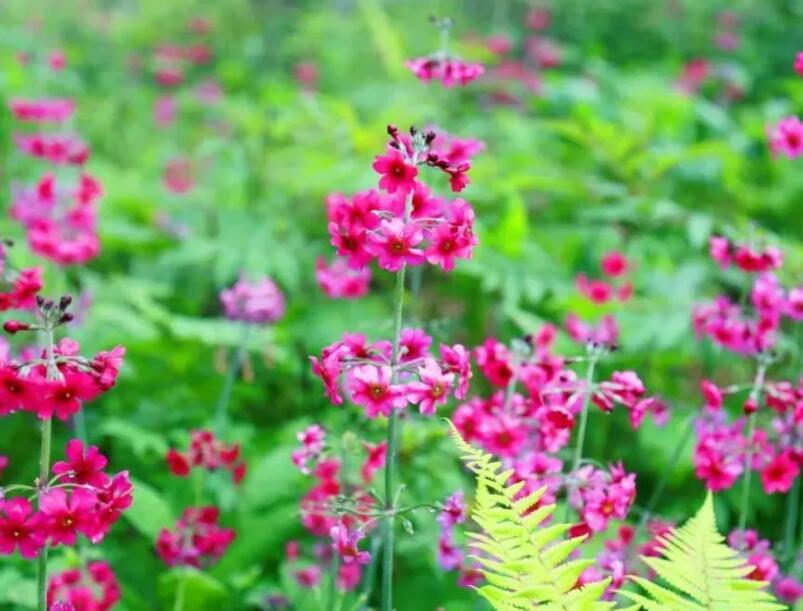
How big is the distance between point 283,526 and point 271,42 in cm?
634

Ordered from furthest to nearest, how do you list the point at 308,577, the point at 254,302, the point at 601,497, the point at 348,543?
the point at 254,302 < the point at 308,577 < the point at 601,497 < the point at 348,543

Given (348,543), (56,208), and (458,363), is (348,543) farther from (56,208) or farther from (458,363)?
(56,208)

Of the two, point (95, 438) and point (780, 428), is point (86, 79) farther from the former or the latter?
point (780, 428)

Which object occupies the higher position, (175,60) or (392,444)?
(175,60)

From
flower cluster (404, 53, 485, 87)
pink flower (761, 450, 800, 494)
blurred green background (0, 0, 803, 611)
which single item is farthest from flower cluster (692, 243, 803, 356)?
flower cluster (404, 53, 485, 87)

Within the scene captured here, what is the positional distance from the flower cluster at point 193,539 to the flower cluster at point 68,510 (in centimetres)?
87

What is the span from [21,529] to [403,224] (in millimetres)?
750

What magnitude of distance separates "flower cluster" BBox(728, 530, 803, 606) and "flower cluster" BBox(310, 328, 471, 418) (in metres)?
0.72

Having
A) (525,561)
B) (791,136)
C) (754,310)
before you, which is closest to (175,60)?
(791,136)

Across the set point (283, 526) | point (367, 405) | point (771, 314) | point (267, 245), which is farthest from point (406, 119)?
point (367, 405)

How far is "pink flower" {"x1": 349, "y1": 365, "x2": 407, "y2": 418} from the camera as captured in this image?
1691mm

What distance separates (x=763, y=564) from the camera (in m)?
2.14

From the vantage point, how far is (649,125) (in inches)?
186

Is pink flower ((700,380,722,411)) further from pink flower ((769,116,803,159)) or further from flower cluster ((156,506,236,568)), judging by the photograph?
flower cluster ((156,506,236,568))
